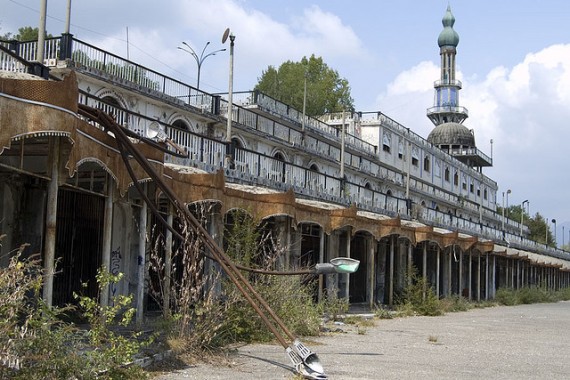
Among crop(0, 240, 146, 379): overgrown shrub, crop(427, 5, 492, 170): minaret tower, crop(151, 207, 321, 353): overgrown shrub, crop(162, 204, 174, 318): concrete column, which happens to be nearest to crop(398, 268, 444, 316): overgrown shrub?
crop(151, 207, 321, 353): overgrown shrub

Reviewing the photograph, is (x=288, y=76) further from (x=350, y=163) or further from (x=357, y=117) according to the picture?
(x=350, y=163)

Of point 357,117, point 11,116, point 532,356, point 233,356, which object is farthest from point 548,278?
point 11,116

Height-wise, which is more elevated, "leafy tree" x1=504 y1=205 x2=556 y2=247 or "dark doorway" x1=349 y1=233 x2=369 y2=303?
"leafy tree" x1=504 y1=205 x2=556 y2=247

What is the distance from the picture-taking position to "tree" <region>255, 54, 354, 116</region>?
6825 centimetres

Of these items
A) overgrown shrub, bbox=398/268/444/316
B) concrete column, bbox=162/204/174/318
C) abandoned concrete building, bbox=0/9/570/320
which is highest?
abandoned concrete building, bbox=0/9/570/320

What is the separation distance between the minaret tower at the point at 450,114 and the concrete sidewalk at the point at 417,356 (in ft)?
231

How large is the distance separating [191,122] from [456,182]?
48.1 metres

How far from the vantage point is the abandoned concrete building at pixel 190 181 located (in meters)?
9.27

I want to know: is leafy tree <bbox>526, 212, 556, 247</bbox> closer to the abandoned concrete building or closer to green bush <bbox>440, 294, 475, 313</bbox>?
the abandoned concrete building

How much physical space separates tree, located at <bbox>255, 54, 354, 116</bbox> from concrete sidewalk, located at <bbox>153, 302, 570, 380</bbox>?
50588 mm

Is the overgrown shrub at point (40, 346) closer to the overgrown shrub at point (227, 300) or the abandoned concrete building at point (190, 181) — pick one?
the abandoned concrete building at point (190, 181)

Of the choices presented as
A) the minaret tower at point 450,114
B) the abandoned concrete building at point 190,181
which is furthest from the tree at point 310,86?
the minaret tower at point 450,114

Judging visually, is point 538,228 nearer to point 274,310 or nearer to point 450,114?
point 450,114

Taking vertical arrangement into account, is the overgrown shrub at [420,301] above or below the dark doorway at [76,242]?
below
